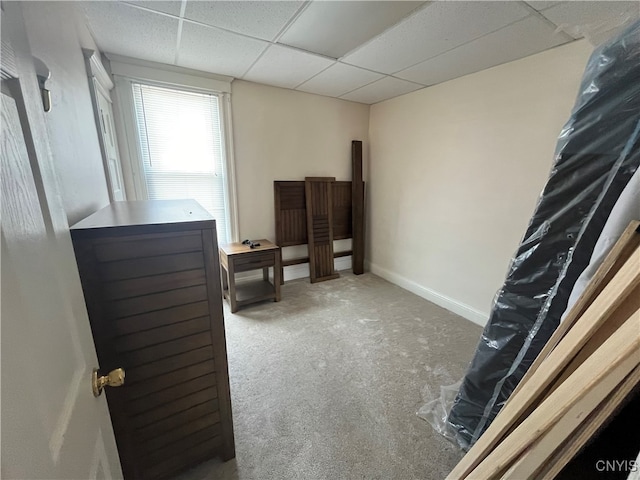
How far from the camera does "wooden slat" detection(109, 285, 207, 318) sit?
3.27ft

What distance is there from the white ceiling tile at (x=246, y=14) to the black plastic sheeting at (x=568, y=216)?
1510 mm

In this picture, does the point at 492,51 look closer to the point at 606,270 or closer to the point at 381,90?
the point at 381,90

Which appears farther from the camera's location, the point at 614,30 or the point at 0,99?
the point at 614,30

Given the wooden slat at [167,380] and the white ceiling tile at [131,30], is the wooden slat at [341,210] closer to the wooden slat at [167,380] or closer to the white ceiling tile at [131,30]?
the white ceiling tile at [131,30]

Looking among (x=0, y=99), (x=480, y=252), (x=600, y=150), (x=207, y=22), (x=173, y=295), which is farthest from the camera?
(x=480, y=252)

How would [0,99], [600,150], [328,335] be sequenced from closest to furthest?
[0,99] → [600,150] → [328,335]

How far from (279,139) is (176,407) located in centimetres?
281

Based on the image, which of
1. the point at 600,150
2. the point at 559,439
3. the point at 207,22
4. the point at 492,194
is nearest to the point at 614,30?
the point at 600,150

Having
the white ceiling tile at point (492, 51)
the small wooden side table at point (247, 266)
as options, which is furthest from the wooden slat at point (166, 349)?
the white ceiling tile at point (492, 51)

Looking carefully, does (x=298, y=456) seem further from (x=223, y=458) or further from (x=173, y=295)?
(x=173, y=295)

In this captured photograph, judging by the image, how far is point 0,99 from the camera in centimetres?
38

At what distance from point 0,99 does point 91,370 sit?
2.03ft

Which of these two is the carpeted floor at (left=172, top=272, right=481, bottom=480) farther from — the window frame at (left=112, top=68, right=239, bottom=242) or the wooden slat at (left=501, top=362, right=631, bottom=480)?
the window frame at (left=112, top=68, right=239, bottom=242)

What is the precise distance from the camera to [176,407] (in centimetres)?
119
